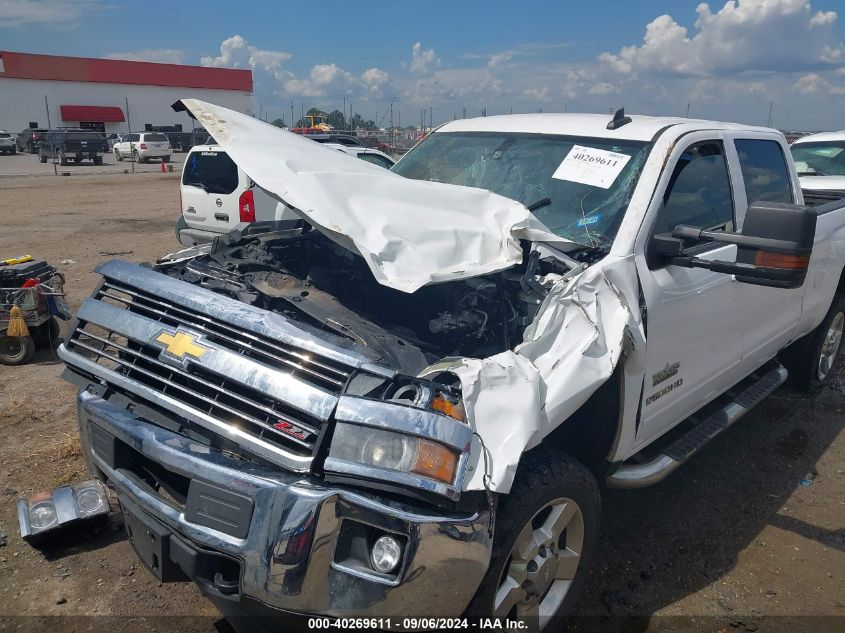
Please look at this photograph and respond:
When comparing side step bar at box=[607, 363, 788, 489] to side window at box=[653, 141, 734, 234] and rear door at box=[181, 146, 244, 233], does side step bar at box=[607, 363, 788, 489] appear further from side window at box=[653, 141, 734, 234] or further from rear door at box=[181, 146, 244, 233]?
rear door at box=[181, 146, 244, 233]

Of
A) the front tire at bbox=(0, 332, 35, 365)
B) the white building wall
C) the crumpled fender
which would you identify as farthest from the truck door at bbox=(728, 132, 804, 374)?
the white building wall

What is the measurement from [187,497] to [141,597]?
956 millimetres

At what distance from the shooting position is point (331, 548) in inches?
79.3

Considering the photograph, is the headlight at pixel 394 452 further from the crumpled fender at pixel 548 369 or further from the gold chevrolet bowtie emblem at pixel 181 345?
the gold chevrolet bowtie emblem at pixel 181 345

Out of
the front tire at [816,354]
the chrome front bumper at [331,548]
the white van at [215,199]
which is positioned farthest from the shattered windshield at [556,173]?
the white van at [215,199]

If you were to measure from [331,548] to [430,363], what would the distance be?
0.77 metres

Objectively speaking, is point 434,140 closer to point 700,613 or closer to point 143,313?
point 143,313

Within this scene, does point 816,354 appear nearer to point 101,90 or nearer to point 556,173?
point 556,173

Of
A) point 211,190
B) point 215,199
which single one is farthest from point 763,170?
point 211,190

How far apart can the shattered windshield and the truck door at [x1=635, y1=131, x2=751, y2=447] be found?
0.63 ft

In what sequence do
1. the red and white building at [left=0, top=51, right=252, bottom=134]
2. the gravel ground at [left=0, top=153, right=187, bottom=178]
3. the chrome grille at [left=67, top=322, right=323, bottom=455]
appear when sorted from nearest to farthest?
the chrome grille at [left=67, top=322, right=323, bottom=455], the gravel ground at [left=0, top=153, right=187, bottom=178], the red and white building at [left=0, top=51, right=252, bottom=134]

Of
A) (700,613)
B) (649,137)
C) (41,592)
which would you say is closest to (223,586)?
(41,592)

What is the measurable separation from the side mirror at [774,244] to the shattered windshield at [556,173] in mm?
602

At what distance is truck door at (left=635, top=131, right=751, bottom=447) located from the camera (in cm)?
298
